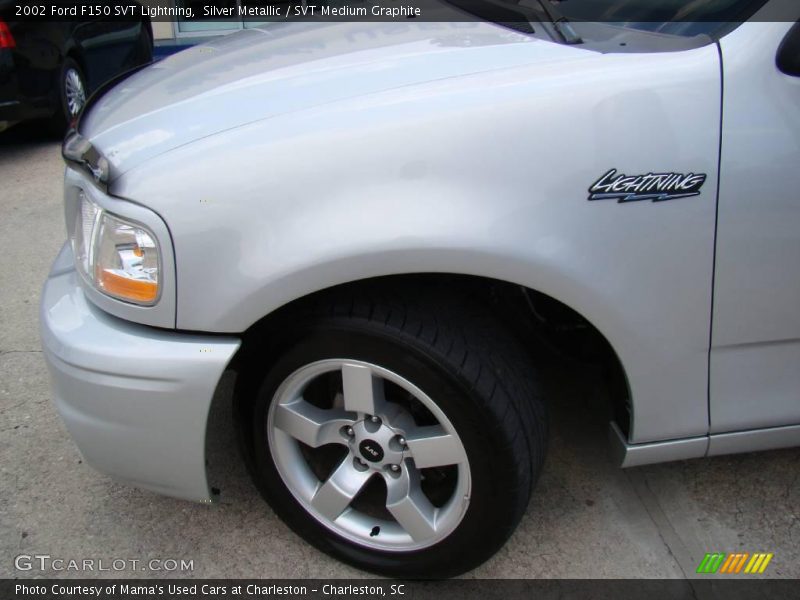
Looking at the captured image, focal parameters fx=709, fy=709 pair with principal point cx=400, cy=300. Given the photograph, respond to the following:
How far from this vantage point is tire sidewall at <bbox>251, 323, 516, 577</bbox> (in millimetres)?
1615

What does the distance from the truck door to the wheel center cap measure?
2.75 ft

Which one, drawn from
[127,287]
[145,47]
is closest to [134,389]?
[127,287]

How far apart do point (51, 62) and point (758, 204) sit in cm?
567

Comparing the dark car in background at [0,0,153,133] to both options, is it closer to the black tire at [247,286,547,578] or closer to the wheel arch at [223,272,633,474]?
the wheel arch at [223,272,633,474]

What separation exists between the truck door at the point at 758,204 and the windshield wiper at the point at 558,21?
0.37m

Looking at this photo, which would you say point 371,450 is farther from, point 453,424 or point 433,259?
point 433,259

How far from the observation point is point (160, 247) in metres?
1.57

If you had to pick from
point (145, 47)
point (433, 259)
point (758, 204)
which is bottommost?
point (145, 47)

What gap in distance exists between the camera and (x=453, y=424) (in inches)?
65.5

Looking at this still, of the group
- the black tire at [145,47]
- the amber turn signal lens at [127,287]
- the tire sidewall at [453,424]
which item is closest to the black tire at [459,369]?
the tire sidewall at [453,424]

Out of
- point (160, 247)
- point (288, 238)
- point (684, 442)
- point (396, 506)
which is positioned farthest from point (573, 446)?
point (160, 247)

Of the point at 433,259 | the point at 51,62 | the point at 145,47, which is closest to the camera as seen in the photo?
the point at 433,259
